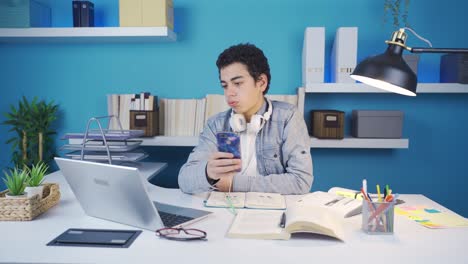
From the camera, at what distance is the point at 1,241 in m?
1.31

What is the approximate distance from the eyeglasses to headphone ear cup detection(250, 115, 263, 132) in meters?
0.90

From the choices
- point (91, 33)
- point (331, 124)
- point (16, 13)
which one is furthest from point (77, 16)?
point (331, 124)

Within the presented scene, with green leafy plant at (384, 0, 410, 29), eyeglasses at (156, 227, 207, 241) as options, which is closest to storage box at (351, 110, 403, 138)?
green leafy plant at (384, 0, 410, 29)

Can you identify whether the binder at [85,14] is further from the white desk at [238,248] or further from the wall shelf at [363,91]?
the white desk at [238,248]

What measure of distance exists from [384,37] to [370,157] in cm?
84

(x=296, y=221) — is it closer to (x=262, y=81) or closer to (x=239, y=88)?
(x=239, y=88)

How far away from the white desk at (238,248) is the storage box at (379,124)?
1503mm

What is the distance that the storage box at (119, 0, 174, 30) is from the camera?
9.31 ft

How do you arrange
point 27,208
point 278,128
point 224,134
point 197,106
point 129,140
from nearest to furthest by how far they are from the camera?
1. point 27,208
2. point 224,134
3. point 278,128
4. point 129,140
5. point 197,106

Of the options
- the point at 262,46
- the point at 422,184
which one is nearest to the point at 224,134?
the point at 262,46

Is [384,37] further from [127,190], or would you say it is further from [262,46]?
[127,190]

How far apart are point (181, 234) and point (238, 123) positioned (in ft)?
3.05

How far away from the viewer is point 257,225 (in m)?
1.43

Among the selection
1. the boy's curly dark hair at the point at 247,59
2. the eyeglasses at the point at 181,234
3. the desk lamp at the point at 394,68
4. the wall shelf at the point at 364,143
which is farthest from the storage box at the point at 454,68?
the eyeglasses at the point at 181,234
